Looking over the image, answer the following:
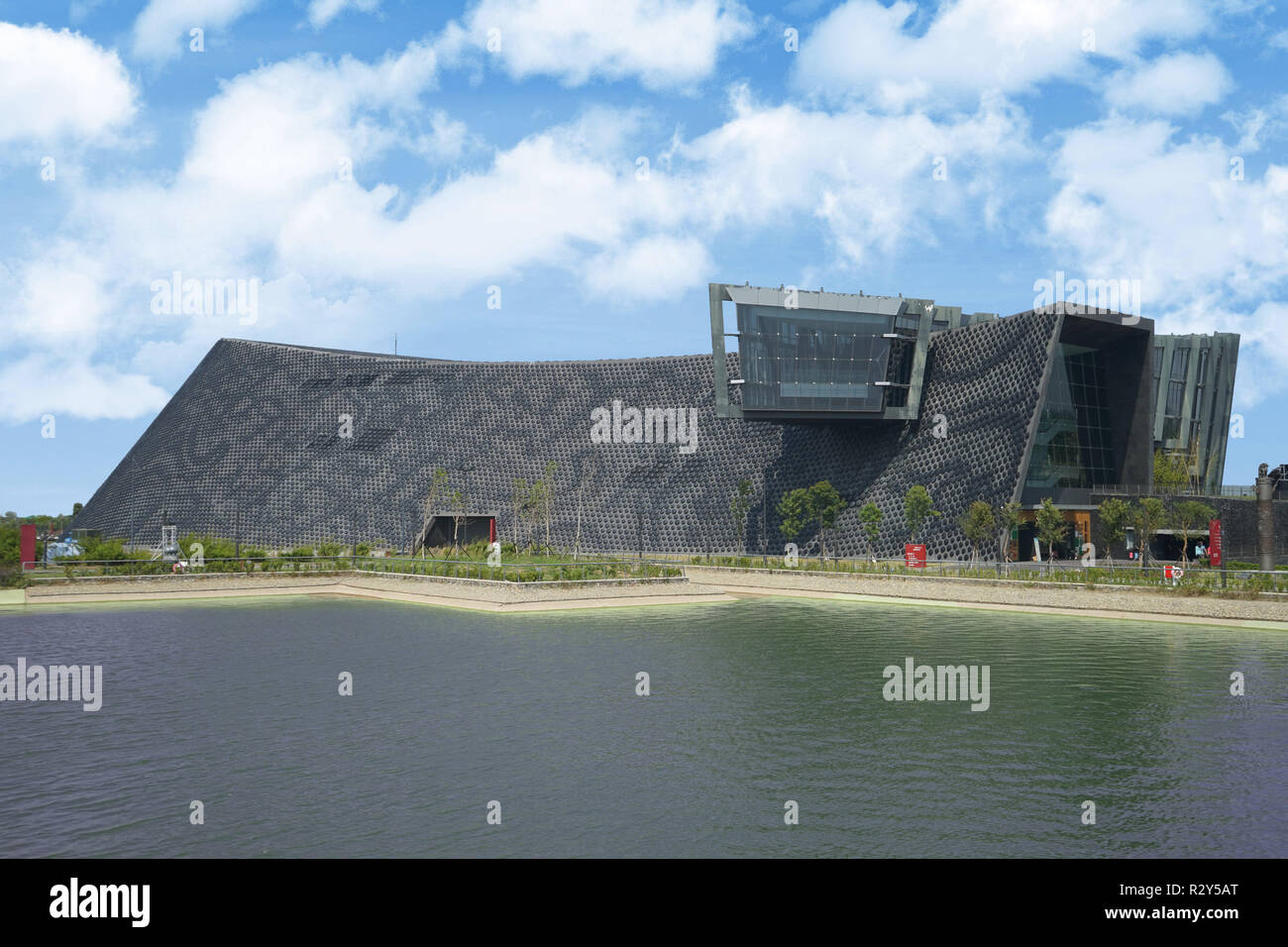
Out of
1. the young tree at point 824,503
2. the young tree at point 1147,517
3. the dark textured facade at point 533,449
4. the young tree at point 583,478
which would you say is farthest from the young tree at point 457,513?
the young tree at point 1147,517

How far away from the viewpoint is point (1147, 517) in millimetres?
56875

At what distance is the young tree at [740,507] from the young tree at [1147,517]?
27582mm

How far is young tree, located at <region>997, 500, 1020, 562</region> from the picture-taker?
199ft

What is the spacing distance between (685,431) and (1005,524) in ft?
107

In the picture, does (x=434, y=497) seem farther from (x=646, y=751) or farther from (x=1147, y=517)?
(x=646, y=751)

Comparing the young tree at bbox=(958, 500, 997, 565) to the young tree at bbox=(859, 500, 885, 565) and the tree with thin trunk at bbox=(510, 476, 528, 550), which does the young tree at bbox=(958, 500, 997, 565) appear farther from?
the tree with thin trunk at bbox=(510, 476, 528, 550)

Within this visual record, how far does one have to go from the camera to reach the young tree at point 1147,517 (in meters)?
56.5

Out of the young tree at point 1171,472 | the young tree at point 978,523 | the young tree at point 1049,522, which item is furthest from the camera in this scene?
the young tree at point 1171,472

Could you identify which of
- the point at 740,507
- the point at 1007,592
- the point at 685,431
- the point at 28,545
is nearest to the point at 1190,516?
the point at 1007,592

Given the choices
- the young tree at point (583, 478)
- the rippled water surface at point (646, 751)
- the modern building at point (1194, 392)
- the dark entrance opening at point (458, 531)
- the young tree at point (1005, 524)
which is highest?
the modern building at point (1194, 392)

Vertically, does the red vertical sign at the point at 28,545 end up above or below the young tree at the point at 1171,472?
below

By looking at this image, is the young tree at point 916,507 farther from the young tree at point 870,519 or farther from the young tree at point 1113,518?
the young tree at point 1113,518
